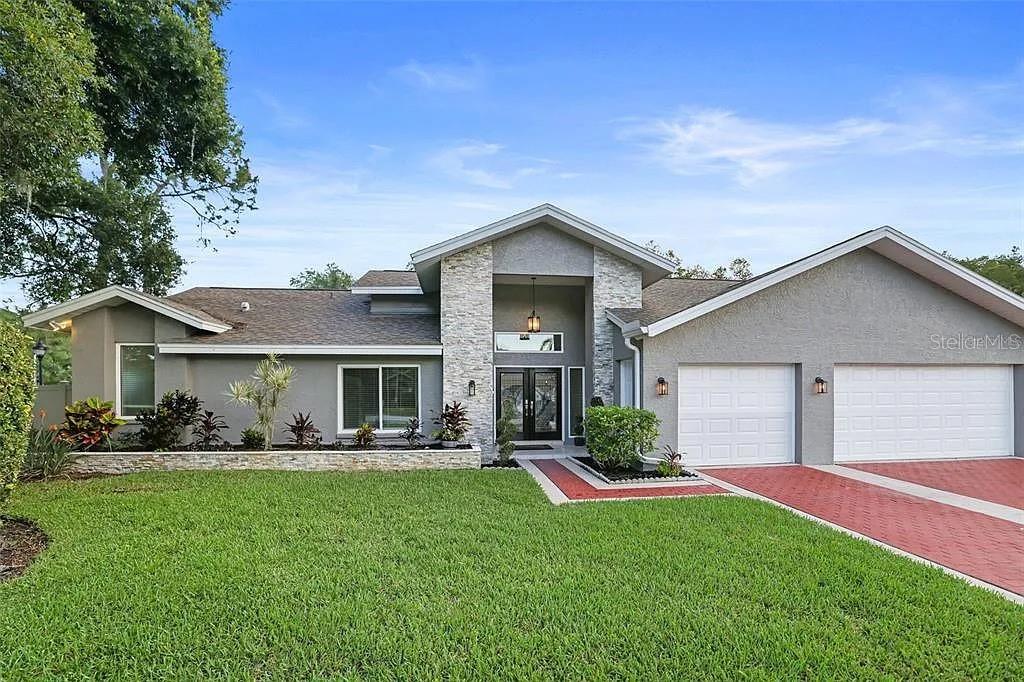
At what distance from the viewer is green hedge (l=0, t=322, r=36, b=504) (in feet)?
20.5

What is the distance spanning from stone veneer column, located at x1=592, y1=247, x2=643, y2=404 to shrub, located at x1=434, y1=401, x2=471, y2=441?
11.3ft

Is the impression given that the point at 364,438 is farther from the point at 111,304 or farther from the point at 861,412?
the point at 861,412

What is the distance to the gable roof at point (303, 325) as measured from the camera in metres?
12.5

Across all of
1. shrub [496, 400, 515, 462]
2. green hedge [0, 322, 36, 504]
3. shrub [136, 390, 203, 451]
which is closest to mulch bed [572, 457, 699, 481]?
shrub [496, 400, 515, 462]

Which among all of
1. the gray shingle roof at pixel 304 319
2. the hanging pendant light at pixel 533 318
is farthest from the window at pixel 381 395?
the hanging pendant light at pixel 533 318

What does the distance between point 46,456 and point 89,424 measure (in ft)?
3.42

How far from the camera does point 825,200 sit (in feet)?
62.7

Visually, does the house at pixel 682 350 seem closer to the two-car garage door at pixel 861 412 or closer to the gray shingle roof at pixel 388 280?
the two-car garage door at pixel 861 412

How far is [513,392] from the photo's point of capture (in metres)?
15.0

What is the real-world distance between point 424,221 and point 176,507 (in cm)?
1728

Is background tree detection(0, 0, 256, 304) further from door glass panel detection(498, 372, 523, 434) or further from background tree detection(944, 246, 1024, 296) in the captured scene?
background tree detection(944, 246, 1024, 296)

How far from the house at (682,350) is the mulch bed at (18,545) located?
547 centimetres

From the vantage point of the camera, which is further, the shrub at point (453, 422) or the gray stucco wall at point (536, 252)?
the gray stucco wall at point (536, 252)

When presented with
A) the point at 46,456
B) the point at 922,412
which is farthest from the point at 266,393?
the point at 922,412
